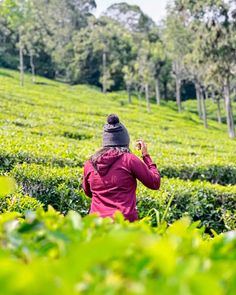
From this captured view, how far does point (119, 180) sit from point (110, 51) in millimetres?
61112

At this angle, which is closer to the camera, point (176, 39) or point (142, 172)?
point (142, 172)

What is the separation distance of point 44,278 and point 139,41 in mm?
70255

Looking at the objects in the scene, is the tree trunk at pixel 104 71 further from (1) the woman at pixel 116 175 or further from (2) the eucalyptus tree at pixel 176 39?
(1) the woman at pixel 116 175

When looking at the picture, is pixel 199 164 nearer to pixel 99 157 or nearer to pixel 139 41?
pixel 99 157

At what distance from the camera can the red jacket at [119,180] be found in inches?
172

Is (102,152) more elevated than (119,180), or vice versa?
(102,152)

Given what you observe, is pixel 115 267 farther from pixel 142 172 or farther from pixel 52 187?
pixel 52 187

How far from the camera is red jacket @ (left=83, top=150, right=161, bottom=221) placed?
4371 millimetres

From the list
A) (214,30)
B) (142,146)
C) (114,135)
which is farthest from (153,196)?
(214,30)

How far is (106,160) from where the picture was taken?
14.5 ft

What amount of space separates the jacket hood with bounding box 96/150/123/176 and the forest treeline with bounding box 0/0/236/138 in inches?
1291

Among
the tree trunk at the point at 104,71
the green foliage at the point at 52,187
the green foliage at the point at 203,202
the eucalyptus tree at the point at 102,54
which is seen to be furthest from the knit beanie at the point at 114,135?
the eucalyptus tree at the point at 102,54

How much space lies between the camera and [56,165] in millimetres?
9055

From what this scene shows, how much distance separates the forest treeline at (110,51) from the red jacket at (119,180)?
32770 millimetres
